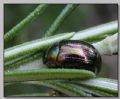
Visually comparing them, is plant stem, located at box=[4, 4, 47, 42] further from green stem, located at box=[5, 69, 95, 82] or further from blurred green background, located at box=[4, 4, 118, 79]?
green stem, located at box=[5, 69, 95, 82]

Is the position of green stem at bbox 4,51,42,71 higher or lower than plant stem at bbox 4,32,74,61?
lower

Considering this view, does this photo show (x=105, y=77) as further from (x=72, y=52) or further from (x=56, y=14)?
(x=56, y=14)

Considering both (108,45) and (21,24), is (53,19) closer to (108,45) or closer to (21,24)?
(21,24)

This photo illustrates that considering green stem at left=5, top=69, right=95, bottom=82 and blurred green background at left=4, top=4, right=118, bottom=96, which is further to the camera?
blurred green background at left=4, top=4, right=118, bottom=96

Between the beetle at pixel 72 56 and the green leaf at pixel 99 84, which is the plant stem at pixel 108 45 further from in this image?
the green leaf at pixel 99 84

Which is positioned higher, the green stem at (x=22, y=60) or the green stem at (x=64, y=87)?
the green stem at (x=22, y=60)

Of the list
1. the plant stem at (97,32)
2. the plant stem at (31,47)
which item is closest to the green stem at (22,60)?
the plant stem at (31,47)

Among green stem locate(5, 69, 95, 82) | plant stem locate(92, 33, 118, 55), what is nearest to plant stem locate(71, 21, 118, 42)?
plant stem locate(92, 33, 118, 55)
